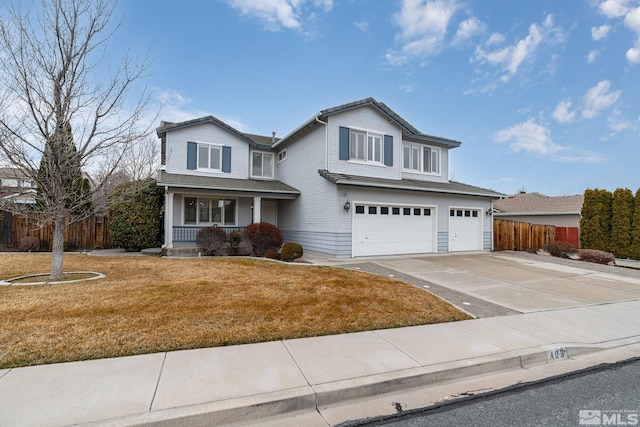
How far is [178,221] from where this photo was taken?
14.6m

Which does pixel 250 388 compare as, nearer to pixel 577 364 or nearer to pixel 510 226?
pixel 577 364

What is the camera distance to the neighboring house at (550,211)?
19.7m

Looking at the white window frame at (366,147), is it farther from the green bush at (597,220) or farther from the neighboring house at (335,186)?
the green bush at (597,220)

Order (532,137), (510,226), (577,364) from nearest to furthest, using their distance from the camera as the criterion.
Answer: (577,364) → (510,226) → (532,137)

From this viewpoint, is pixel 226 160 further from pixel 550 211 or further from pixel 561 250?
pixel 550 211

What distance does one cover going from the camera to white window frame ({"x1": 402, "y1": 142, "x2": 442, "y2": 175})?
619 inches

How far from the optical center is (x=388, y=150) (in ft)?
46.7

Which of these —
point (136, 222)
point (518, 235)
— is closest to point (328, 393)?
point (136, 222)

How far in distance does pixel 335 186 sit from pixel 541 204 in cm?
2338

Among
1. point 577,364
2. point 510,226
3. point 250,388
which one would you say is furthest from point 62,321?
point 510,226

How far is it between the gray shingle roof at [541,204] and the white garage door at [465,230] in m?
11.5

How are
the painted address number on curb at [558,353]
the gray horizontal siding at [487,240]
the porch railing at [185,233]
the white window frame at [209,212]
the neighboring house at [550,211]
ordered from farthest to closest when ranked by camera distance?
1. the neighboring house at [550,211]
2. the gray horizontal siding at [487,240]
3. the white window frame at [209,212]
4. the porch railing at [185,233]
5. the painted address number on curb at [558,353]

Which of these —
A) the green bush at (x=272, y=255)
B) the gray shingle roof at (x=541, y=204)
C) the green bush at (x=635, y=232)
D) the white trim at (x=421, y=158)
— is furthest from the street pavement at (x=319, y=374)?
the gray shingle roof at (x=541, y=204)

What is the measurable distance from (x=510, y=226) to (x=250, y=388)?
1835cm
